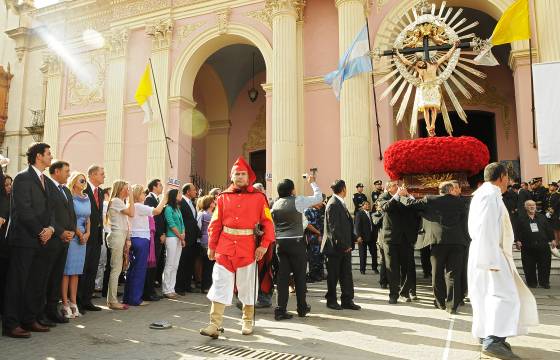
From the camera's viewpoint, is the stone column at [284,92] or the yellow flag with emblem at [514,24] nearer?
the yellow flag with emblem at [514,24]

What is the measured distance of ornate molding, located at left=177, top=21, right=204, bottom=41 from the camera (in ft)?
52.0

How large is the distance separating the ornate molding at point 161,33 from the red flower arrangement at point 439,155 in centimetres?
1147

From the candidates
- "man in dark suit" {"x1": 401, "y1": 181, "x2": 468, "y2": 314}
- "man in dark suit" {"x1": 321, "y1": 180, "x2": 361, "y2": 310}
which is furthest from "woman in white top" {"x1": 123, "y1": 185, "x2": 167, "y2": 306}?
"man in dark suit" {"x1": 401, "y1": 181, "x2": 468, "y2": 314}

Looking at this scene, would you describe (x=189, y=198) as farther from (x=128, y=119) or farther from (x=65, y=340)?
(x=128, y=119)

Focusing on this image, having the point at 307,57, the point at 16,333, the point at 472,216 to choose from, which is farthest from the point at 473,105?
the point at 16,333

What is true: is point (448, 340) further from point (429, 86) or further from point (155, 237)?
point (429, 86)

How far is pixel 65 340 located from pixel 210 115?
52.2ft

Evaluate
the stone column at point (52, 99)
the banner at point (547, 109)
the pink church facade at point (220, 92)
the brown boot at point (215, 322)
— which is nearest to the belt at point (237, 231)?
the brown boot at point (215, 322)

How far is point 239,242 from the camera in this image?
4570mm

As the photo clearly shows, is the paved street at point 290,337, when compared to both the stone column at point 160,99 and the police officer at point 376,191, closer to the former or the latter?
the police officer at point 376,191

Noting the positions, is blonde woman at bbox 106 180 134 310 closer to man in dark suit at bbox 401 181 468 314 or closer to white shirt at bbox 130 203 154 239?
white shirt at bbox 130 203 154 239

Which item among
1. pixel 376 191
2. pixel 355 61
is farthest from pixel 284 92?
pixel 376 191

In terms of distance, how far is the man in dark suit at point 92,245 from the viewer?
5.76 meters

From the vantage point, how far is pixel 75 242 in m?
5.48
